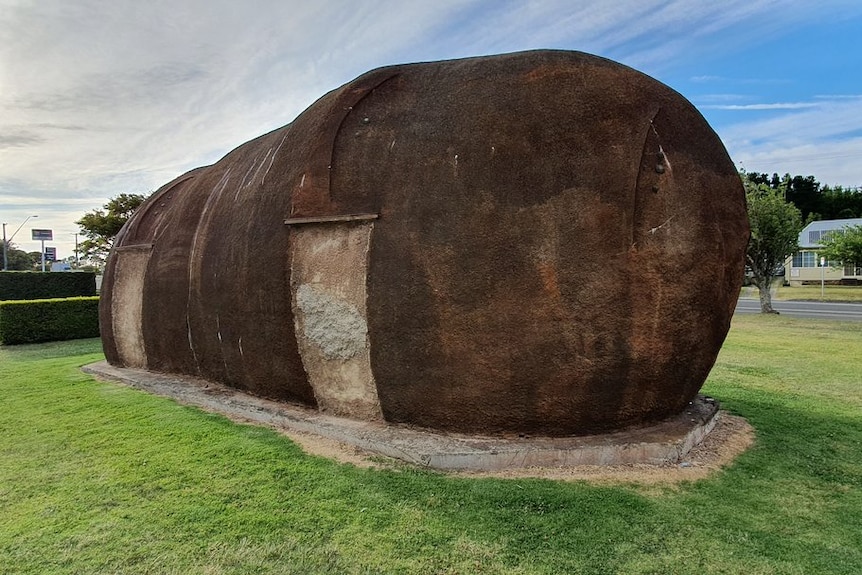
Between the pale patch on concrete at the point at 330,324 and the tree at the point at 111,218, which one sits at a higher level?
the tree at the point at 111,218

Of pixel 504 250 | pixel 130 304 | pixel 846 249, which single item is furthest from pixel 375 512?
pixel 846 249

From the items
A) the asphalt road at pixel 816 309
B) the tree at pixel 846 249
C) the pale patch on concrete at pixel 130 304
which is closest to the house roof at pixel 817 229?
the asphalt road at pixel 816 309

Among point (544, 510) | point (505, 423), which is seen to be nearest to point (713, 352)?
point (505, 423)

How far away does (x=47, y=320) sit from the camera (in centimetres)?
1512

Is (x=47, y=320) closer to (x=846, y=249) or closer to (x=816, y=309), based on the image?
(x=816, y=309)

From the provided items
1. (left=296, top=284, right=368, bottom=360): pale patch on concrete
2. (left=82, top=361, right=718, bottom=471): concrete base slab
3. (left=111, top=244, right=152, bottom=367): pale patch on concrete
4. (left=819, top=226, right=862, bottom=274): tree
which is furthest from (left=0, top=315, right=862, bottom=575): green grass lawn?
(left=819, top=226, right=862, bottom=274): tree

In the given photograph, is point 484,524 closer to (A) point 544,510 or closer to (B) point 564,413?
(A) point 544,510

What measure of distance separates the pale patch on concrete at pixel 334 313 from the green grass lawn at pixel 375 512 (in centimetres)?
66

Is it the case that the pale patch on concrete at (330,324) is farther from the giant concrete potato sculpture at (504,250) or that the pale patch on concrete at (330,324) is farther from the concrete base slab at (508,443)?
the concrete base slab at (508,443)

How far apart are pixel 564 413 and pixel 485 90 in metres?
2.83

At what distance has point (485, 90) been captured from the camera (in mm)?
4906

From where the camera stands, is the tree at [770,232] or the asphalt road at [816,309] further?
the asphalt road at [816,309]

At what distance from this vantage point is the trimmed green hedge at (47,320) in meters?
14.6

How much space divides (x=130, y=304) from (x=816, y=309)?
25.2 meters
